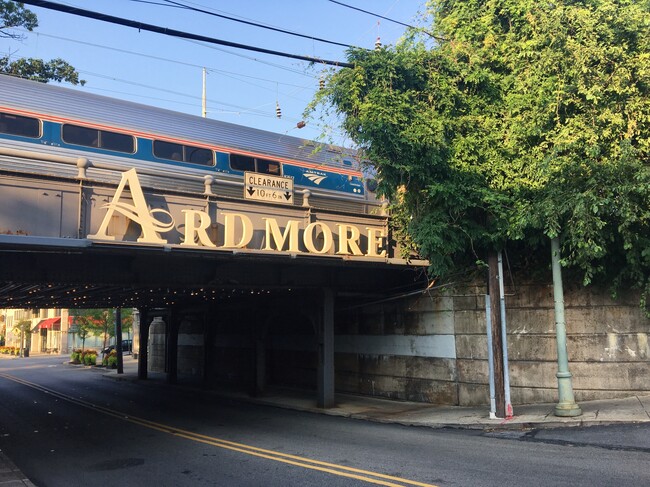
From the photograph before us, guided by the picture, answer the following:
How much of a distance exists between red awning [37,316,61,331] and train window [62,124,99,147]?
69506mm

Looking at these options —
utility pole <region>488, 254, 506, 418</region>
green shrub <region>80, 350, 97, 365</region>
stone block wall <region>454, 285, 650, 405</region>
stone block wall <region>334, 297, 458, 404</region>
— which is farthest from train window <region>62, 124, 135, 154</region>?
green shrub <region>80, 350, 97, 365</region>

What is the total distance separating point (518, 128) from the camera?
1326 centimetres

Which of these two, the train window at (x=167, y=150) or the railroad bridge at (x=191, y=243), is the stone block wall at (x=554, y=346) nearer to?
the railroad bridge at (x=191, y=243)

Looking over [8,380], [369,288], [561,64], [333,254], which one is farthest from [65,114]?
[8,380]

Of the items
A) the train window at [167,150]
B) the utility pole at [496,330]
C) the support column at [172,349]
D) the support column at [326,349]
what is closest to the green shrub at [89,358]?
the support column at [172,349]

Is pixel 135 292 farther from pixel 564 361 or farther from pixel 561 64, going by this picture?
pixel 561 64

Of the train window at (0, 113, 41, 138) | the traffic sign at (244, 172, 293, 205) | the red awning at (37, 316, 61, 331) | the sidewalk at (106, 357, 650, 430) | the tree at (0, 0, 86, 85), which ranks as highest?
the tree at (0, 0, 86, 85)

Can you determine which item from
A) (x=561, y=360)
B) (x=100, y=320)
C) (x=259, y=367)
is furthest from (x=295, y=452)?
(x=100, y=320)

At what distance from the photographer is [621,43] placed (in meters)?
12.4

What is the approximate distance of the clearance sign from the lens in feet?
35.7

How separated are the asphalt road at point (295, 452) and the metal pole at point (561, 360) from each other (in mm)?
1024

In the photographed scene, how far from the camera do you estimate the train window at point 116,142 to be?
1445 cm

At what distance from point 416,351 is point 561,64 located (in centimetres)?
963

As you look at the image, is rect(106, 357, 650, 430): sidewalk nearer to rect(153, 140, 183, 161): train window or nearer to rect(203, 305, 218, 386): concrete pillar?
rect(203, 305, 218, 386): concrete pillar
